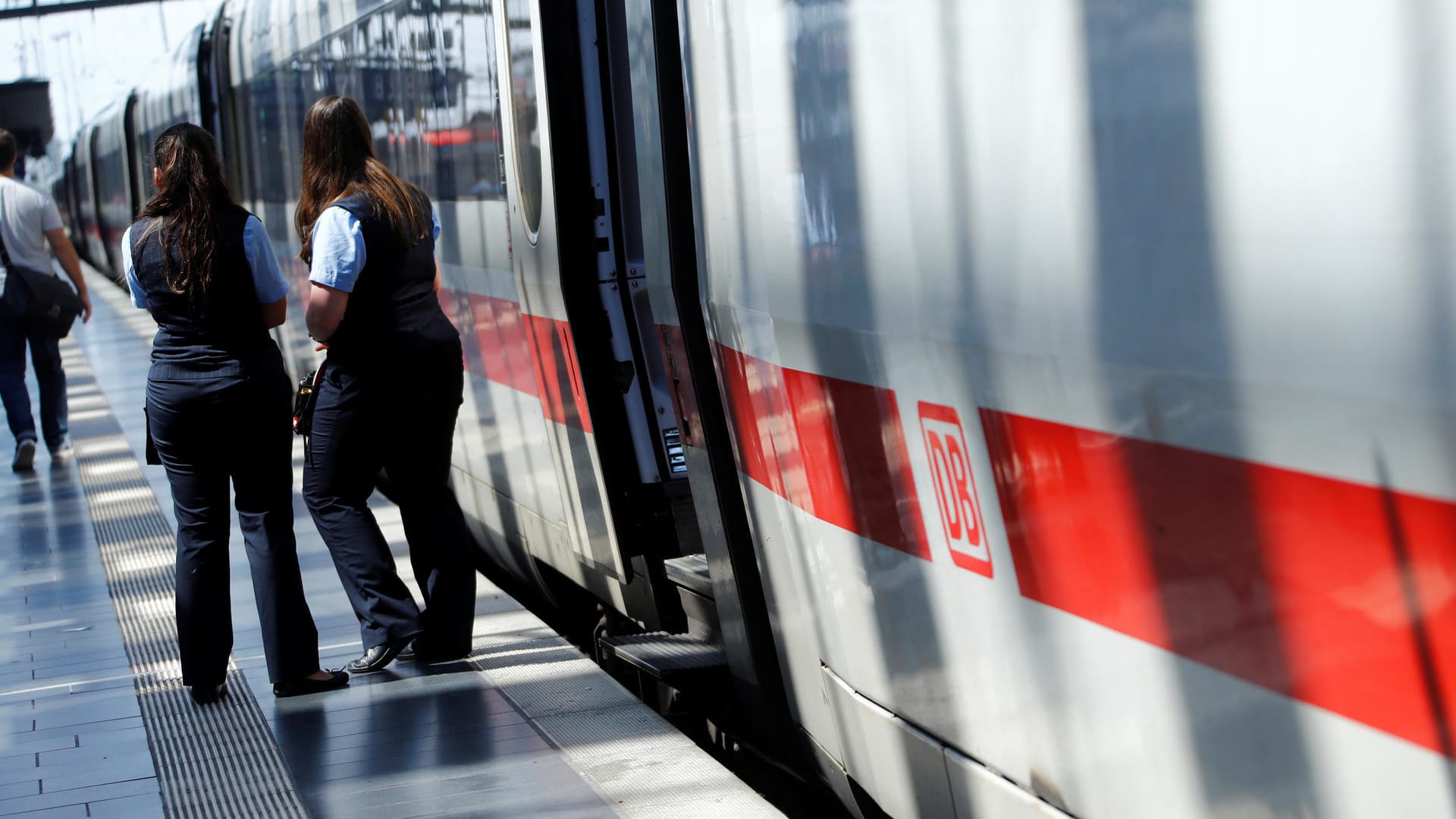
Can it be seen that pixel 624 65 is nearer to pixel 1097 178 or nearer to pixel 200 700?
pixel 200 700

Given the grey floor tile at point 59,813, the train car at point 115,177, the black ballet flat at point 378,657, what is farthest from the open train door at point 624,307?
the train car at point 115,177

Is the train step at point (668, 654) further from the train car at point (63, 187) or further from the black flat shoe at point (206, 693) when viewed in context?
the train car at point (63, 187)

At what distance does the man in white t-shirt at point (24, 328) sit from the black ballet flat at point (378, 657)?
14.3 feet

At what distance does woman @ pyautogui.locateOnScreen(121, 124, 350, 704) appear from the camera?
4625 mm

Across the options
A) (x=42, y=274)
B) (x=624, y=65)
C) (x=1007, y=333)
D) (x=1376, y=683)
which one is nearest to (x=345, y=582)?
(x=624, y=65)

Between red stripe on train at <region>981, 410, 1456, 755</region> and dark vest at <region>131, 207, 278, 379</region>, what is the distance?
286 cm

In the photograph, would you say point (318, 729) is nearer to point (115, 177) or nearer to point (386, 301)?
point (386, 301)

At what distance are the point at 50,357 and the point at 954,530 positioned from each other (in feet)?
27.6

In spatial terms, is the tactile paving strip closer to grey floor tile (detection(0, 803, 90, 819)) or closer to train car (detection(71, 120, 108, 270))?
grey floor tile (detection(0, 803, 90, 819))

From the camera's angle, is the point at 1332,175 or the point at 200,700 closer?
the point at 1332,175

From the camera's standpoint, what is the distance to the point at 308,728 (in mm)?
4711

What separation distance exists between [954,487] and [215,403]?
2732mm

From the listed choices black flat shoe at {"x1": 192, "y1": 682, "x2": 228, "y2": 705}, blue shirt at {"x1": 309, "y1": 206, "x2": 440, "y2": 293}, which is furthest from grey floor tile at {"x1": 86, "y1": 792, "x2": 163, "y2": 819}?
blue shirt at {"x1": 309, "y1": 206, "x2": 440, "y2": 293}

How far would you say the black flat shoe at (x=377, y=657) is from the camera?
16.8ft
